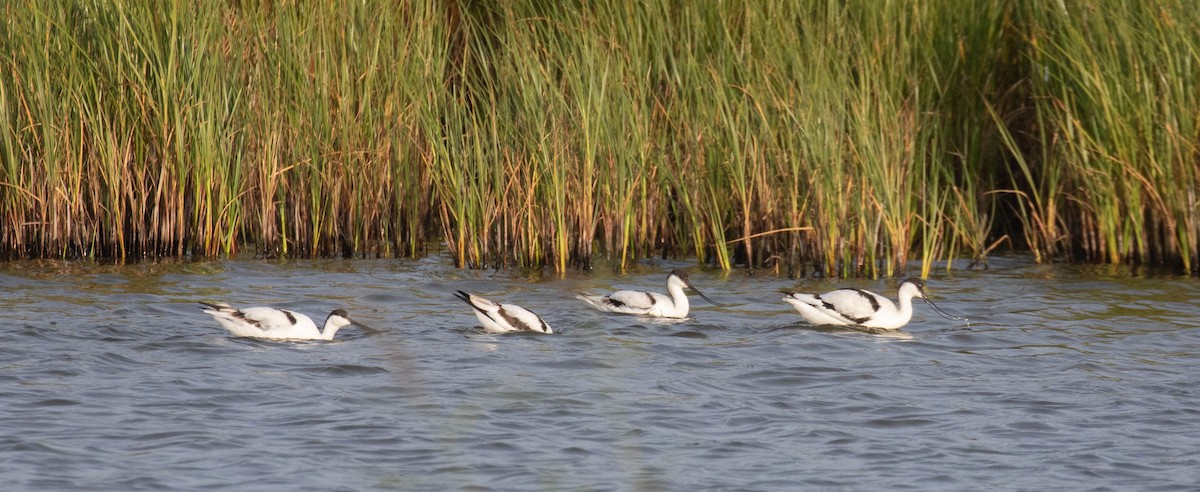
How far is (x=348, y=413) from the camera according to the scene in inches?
263

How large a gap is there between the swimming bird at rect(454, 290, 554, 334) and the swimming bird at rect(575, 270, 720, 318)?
0.75 m

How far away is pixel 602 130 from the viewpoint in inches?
416

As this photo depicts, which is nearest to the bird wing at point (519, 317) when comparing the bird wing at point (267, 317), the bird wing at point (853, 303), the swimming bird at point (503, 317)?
the swimming bird at point (503, 317)

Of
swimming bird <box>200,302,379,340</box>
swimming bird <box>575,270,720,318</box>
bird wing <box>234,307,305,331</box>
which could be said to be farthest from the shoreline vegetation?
bird wing <box>234,307,305,331</box>

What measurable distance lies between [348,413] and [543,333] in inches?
95.5

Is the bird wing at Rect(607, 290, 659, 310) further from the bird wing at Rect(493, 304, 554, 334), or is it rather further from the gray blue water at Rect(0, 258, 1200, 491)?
the bird wing at Rect(493, 304, 554, 334)

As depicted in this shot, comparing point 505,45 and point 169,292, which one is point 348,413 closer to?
point 169,292

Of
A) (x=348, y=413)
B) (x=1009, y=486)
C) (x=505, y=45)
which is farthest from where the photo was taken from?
(x=505, y=45)

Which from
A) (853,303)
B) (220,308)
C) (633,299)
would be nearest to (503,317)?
(633,299)

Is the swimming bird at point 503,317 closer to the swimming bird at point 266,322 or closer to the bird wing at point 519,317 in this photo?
the bird wing at point 519,317

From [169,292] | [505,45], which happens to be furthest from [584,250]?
[169,292]

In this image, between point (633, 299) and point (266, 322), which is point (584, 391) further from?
point (633, 299)

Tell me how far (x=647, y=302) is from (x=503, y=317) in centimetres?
104

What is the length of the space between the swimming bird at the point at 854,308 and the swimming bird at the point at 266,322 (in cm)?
261
